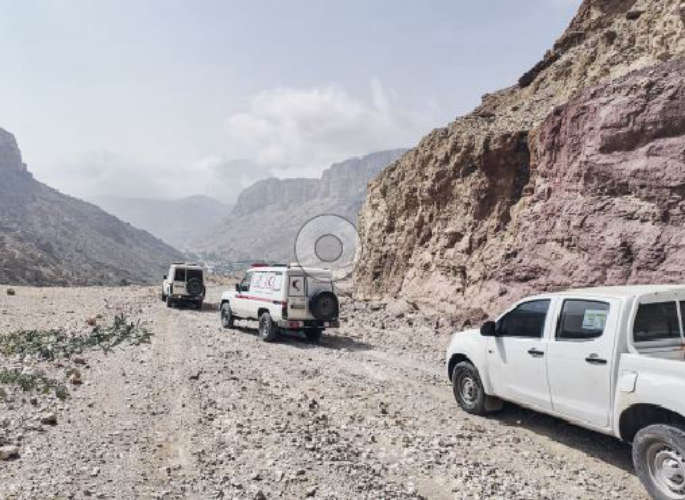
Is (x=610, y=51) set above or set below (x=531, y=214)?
above

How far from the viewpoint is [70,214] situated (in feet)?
530

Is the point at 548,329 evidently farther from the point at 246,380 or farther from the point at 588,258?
the point at 588,258

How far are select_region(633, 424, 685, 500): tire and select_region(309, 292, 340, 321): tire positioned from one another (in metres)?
11.2

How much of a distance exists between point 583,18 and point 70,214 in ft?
548

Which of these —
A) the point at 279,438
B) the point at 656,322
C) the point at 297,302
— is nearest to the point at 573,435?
the point at 656,322

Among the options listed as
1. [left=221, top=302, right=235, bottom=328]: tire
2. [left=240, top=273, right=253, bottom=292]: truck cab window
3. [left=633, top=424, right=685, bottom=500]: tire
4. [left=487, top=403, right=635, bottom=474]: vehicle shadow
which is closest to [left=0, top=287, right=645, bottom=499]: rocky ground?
[left=487, top=403, right=635, bottom=474]: vehicle shadow

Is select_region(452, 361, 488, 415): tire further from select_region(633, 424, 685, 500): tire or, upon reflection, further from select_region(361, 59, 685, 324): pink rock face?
select_region(361, 59, 685, 324): pink rock face

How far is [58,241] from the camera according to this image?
122750mm

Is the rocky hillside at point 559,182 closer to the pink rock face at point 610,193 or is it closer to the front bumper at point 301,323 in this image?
the pink rock face at point 610,193

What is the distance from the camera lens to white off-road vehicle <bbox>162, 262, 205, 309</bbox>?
28.2 metres

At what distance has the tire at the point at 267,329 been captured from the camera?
16.3m

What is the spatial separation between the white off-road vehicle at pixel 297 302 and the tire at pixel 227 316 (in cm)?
286

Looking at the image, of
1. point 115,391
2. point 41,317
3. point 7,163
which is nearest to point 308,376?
point 115,391

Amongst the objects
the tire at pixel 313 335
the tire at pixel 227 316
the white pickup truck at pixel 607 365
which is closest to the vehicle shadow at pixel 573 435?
the white pickup truck at pixel 607 365
